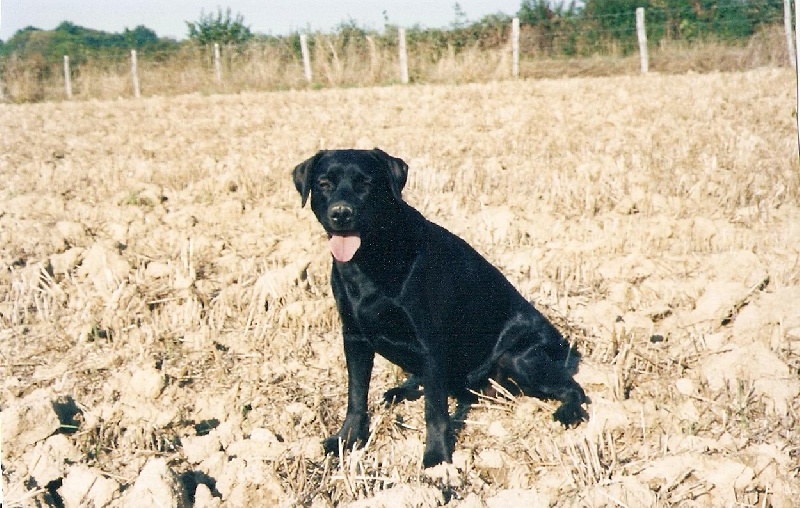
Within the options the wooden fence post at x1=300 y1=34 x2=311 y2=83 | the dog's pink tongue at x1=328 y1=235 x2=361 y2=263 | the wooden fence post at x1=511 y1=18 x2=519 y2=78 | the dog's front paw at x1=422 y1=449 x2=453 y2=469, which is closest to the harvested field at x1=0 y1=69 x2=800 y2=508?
the dog's front paw at x1=422 y1=449 x2=453 y2=469

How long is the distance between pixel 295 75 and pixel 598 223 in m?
18.0

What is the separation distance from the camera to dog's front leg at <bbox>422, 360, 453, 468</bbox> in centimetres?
338

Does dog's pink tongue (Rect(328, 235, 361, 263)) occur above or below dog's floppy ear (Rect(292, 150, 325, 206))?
below

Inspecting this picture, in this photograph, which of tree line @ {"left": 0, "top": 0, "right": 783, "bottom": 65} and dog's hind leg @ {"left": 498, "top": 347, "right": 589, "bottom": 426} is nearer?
dog's hind leg @ {"left": 498, "top": 347, "right": 589, "bottom": 426}

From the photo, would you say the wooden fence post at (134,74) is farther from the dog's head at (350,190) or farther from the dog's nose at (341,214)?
the dog's nose at (341,214)

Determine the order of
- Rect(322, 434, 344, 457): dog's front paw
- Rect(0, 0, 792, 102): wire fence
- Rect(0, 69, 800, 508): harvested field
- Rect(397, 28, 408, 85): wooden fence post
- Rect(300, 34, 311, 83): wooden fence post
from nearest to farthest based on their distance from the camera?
Rect(0, 69, 800, 508): harvested field < Rect(322, 434, 344, 457): dog's front paw < Rect(0, 0, 792, 102): wire fence < Rect(397, 28, 408, 85): wooden fence post < Rect(300, 34, 311, 83): wooden fence post

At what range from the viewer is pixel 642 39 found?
21562 millimetres

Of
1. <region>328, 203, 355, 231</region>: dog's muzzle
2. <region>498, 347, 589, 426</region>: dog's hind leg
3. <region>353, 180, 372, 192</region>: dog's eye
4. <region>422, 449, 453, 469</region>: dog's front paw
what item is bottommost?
<region>422, 449, 453, 469</region>: dog's front paw

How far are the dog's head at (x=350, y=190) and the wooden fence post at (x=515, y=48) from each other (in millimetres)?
17782

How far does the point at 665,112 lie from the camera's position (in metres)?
11.1

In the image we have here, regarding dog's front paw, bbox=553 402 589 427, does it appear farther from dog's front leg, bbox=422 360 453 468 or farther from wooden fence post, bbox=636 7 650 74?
wooden fence post, bbox=636 7 650 74

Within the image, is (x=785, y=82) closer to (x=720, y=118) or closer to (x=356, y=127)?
(x=720, y=118)

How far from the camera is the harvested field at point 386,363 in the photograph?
3.08 m

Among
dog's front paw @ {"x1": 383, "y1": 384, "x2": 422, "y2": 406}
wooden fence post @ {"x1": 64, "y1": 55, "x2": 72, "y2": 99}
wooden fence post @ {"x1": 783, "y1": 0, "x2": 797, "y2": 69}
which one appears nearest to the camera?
dog's front paw @ {"x1": 383, "y1": 384, "x2": 422, "y2": 406}
